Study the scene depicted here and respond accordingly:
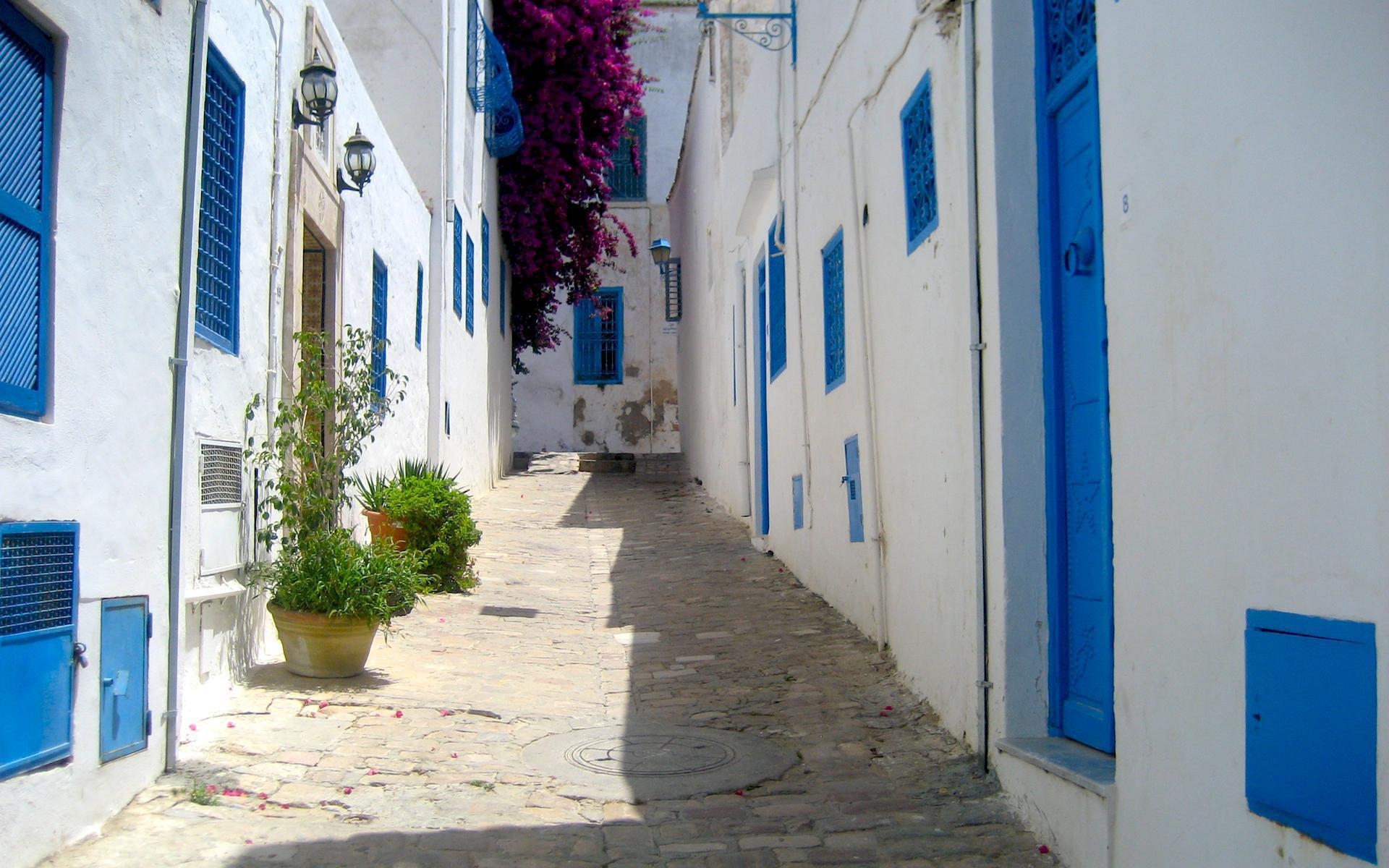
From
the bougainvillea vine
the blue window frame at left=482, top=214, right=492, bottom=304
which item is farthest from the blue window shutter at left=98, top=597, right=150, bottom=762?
the bougainvillea vine

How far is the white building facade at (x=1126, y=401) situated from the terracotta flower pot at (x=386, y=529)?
3.02m

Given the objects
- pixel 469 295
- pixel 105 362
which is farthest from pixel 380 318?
pixel 105 362

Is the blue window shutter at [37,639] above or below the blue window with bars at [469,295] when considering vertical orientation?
below

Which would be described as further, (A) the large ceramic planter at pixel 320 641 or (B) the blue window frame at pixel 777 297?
(B) the blue window frame at pixel 777 297

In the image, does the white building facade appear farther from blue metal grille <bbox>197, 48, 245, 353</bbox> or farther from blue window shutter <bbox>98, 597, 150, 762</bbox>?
blue metal grille <bbox>197, 48, 245, 353</bbox>

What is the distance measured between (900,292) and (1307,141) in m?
3.30

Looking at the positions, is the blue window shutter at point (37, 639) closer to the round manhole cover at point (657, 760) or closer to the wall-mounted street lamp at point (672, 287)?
the round manhole cover at point (657, 760)

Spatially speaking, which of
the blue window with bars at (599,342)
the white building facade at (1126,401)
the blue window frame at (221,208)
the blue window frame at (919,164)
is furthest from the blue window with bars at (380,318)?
the blue window with bars at (599,342)

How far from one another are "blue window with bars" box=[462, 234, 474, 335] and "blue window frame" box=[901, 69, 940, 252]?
832 cm

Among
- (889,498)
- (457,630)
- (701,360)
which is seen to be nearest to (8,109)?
(889,498)

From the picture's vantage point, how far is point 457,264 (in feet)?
41.5

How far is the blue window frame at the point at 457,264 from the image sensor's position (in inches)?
484

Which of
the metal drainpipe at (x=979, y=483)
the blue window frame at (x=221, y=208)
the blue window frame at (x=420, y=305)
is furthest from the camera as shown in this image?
the blue window frame at (x=420, y=305)

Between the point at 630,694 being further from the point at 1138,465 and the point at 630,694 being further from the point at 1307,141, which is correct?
the point at 1307,141
